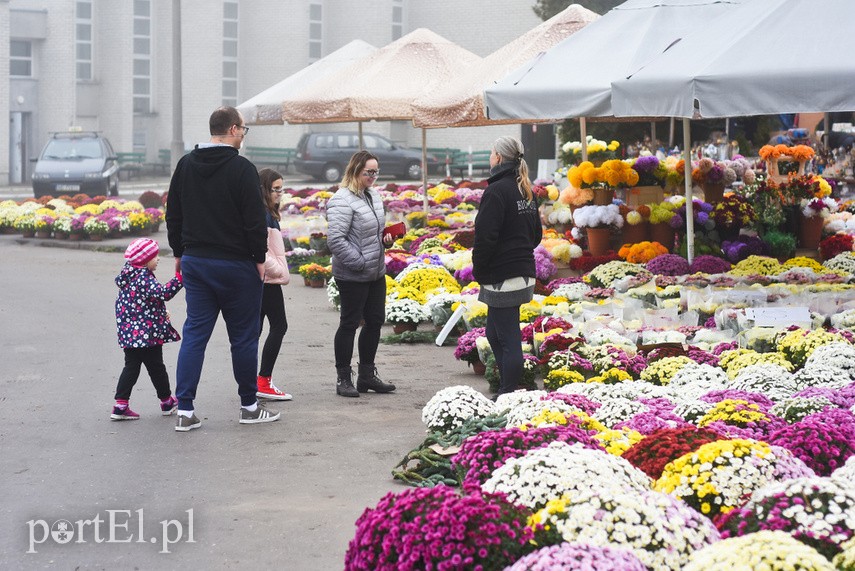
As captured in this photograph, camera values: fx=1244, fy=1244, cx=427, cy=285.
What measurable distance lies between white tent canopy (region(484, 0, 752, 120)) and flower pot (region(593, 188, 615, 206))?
1.64 meters

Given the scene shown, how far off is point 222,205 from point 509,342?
2.06 meters

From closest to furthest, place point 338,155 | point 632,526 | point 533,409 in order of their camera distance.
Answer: point 632,526
point 533,409
point 338,155

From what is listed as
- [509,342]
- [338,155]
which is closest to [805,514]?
[509,342]

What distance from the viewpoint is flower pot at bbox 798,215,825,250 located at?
42.0 ft

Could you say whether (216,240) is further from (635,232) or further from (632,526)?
(635,232)

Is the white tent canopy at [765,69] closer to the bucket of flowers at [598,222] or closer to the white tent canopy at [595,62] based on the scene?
the white tent canopy at [595,62]

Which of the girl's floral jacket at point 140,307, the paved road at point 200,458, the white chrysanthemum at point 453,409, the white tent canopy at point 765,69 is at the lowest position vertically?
the paved road at point 200,458

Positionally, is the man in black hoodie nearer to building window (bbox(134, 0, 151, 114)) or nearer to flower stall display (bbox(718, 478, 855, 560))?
flower stall display (bbox(718, 478, 855, 560))

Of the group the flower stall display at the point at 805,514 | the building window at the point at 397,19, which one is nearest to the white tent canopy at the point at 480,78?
the flower stall display at the point at 805,514

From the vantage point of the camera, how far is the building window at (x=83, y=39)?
139 feet

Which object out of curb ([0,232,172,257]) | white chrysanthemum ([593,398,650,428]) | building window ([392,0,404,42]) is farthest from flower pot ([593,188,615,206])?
building window ([392,0,404,42])

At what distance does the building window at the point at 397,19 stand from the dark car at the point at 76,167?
19.5 m

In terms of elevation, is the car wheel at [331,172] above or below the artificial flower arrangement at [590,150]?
below

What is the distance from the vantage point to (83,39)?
42406mm
